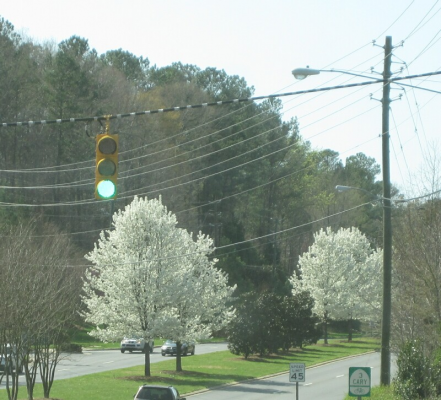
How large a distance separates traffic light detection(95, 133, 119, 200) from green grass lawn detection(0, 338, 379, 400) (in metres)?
20.7

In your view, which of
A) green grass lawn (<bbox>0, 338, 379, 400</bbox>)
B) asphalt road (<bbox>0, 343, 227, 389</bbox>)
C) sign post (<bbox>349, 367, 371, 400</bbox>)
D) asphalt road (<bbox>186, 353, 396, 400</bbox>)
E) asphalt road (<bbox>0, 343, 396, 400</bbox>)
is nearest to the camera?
sign post (<bbox>349, 367, 371, 400</bbox>)

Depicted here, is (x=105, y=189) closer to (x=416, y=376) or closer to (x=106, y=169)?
(x=106, y=169)

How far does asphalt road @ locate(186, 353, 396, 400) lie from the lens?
107 feet

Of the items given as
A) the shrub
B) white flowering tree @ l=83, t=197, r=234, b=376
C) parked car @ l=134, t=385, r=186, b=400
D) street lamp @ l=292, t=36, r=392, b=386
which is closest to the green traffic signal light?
the shrub

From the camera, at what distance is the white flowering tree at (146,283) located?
121 ft

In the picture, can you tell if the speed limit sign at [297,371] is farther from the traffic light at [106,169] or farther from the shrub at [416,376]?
the traffic light at [106,169]

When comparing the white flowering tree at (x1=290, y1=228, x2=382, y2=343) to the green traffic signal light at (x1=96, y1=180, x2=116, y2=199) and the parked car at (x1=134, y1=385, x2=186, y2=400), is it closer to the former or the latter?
the parked car at (x1=134, y1=385, x2=186, y2=400)

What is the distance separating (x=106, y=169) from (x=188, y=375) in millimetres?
30179

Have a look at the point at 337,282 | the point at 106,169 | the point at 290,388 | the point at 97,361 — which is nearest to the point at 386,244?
the point at 290,388

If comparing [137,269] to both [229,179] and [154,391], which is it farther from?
[229,179]

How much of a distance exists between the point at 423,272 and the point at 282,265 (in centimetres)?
6587

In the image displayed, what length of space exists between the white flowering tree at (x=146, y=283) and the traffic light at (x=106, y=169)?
85.3 ft

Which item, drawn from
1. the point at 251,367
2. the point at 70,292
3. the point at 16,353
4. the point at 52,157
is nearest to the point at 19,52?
the point at 52,157

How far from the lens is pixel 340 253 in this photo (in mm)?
63031
